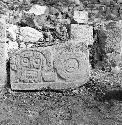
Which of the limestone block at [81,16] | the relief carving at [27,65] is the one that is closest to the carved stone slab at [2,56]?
the relief carving at [27,65]

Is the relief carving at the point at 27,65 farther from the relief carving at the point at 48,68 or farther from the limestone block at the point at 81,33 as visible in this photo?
the limestone block at the point at 81,33

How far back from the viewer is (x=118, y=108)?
4.52 m

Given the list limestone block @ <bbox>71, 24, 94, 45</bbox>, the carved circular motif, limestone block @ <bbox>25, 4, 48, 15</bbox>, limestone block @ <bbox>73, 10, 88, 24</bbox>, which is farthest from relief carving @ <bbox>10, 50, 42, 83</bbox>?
limestone block @ <bbox>73, 10, 88, 24</bbox>

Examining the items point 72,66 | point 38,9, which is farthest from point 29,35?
point 72,66

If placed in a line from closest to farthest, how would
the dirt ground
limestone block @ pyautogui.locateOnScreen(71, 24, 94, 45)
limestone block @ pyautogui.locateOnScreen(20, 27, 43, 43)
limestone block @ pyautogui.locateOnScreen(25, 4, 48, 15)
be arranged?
the dirt ground < limestone block @ pyautogui.locateOnScreen(71, 24, 94, 45) < limestone block @ pyautogui.locateOnScreen(20, 27, 43, 43) < limestone block @ pyautogui.locateOnScreen(25, 4, 48, 15)

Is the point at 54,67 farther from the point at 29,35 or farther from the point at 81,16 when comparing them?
the point at 81,16

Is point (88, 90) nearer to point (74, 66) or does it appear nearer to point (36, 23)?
point (74, 66)

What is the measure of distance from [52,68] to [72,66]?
0.36 m

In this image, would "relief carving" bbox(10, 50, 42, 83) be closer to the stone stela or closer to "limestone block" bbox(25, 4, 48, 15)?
the stone stela

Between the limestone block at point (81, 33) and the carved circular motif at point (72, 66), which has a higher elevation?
the limestone block at point (81, 33)

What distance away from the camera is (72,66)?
5137 mm

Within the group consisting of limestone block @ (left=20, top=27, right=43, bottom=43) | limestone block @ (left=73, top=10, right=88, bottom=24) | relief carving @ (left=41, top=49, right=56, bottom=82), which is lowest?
relief carving @ (left=41, top=49, right=56, bottom=82)

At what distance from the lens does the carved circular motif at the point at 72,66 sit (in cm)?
513

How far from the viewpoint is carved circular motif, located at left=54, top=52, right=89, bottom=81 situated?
513cm
